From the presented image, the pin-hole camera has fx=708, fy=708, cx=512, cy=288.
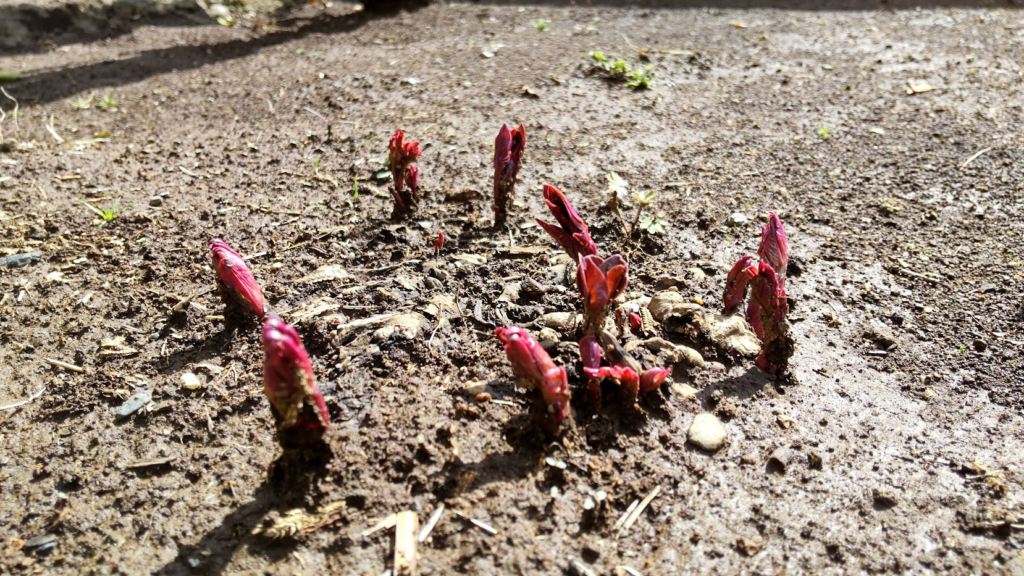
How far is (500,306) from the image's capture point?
296cm

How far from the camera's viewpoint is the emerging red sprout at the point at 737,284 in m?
2.74

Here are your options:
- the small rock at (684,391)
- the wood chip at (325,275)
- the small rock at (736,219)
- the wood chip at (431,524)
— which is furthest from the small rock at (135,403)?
the small rock at (736,219)

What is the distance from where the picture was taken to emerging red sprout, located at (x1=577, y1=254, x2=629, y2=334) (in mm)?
2301

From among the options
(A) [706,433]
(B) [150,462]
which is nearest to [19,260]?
(B) [150,462]

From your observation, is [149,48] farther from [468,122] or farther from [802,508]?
[802,508]

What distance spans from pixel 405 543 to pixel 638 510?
0.72 meters

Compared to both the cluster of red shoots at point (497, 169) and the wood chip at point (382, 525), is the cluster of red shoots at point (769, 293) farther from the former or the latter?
the wood chip at point (382, 525)

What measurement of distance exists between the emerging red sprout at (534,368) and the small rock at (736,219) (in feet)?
6.02

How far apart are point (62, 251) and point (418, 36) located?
146 inches

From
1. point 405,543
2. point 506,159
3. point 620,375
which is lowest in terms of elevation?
point 405,543

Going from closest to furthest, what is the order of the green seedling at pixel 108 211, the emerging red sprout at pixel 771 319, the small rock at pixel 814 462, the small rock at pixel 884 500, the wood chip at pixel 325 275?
the small rock at pixel 884 500 < the small rock at pixel 814 462 < the emerging red sprout at pixel 771 319 < the wood chip at pixel 325 275 < the green seedling at pixel 108 211

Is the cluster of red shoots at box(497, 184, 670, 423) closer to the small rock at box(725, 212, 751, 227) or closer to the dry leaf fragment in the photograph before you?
the small rock at box(725, 212, 751, 227)

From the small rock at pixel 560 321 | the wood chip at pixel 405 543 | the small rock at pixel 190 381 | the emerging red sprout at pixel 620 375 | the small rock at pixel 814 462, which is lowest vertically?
the wood chip at pixel 405 543

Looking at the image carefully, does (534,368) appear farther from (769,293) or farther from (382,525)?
(769,293)
